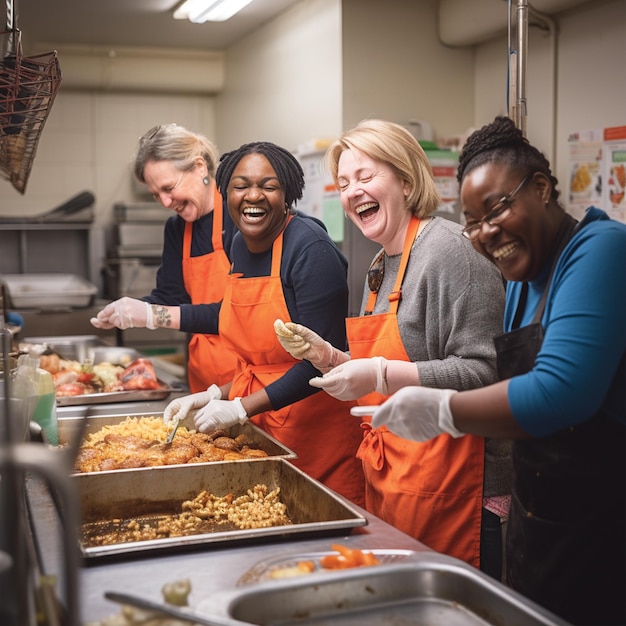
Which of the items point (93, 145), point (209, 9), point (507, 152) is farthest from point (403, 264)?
point (93, 145)

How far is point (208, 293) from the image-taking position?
365 cm

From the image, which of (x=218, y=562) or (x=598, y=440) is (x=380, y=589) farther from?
(x=598, y=440)

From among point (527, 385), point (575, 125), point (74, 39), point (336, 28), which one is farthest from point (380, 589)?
point (74, 39)

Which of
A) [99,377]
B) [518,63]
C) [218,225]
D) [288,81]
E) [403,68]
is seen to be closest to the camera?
[518,63]

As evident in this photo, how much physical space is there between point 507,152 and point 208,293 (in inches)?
85.8

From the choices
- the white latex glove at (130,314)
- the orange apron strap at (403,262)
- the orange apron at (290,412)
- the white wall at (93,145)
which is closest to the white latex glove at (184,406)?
the orange apron at (290,412)

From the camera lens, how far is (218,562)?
1598mm

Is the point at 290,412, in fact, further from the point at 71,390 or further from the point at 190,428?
the point at 71,390

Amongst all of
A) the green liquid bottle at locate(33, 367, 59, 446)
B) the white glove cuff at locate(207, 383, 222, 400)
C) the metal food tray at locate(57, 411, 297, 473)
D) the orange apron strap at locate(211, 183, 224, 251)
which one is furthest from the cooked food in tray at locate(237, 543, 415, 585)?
the orange apron strap at locate(211, 183, 224, 251)

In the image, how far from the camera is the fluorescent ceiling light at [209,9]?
5586mm

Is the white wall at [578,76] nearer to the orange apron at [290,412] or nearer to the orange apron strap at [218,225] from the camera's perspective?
the orange apron strap at [218,225]

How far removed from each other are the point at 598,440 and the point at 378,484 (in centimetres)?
86

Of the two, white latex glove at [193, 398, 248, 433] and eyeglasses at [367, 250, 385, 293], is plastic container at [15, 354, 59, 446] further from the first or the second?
eyeglasses at [367, 250, 385, 293]

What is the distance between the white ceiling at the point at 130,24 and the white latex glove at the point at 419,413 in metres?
5.19
